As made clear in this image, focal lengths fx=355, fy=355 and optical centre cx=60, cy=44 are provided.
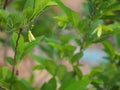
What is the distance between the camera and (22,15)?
68 centimetres

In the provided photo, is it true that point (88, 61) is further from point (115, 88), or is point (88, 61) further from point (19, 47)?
point (19, 47)

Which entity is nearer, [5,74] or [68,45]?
[5,74]

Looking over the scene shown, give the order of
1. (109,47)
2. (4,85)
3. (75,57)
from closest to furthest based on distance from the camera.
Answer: (4,85) < (75,57) < (109,47)

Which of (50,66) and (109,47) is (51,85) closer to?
(50,66)

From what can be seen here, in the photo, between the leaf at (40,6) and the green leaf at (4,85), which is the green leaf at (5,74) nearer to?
the green leaf at (4,85)

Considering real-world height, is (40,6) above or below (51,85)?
above

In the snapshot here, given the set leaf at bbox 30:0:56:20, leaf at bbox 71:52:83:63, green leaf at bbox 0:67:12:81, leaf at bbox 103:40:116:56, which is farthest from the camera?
leaf at bbox 103:40:116:56

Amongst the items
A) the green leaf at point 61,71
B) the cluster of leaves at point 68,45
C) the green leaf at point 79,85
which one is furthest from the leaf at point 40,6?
the green leaf at point 61,71

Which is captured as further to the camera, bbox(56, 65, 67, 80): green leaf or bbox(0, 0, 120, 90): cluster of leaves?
bbox(56, 65, 67, 80): green leaf

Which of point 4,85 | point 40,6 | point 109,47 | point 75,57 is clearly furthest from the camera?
point 109,47

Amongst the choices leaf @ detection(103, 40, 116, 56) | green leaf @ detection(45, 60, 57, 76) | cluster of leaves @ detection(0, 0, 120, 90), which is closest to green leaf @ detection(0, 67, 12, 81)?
cluster of leaves @ detection(0, 0, 120, 90)

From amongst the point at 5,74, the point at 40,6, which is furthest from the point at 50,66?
the point at 40,6

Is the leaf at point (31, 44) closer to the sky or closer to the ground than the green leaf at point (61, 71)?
closer to the sky

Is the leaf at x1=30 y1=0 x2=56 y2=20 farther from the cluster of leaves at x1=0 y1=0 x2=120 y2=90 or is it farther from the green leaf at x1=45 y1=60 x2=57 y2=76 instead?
the green leaf at x1=45 y1=60 x2=57 y2=76
